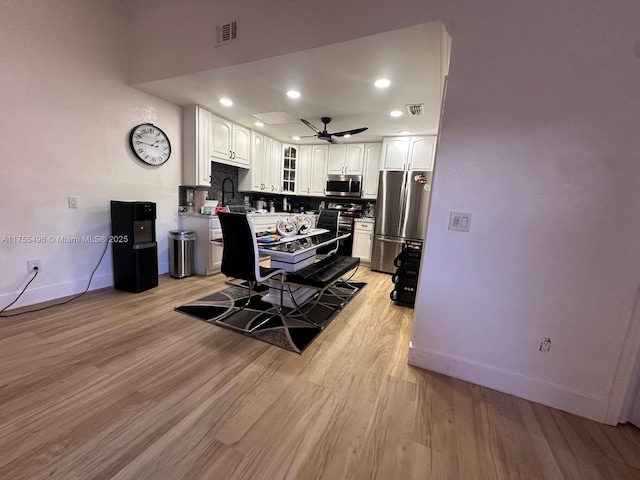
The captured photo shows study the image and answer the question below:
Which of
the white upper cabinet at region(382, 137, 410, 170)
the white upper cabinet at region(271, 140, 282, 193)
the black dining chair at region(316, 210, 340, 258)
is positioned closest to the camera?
the black dining chair at region(316, 210, 340, 258)

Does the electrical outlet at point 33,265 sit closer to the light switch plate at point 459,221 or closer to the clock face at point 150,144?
the clock face at point 150,144

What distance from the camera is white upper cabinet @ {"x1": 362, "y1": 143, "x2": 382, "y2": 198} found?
16.1 feet

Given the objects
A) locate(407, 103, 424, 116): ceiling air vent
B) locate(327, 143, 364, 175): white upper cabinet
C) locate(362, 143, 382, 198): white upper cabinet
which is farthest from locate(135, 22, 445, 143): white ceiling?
locate(327, 143, 364, 175): white upper cabinet

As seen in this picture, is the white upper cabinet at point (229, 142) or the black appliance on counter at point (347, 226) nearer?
the white upper cabinet at point (229, 142)

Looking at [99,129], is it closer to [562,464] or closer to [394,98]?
[394,98]

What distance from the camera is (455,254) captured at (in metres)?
1.69

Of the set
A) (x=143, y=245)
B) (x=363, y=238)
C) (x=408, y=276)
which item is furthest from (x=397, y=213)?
(x=143, y=245)

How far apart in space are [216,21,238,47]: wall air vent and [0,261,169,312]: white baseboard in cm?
287

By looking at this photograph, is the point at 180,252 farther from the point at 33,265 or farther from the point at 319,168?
the point at 319,168

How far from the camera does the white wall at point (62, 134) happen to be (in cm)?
224

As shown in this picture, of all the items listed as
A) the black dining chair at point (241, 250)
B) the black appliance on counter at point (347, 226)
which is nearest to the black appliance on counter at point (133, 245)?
the black dining chair at point (241, 250)

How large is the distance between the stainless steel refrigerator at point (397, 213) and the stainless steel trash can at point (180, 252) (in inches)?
115

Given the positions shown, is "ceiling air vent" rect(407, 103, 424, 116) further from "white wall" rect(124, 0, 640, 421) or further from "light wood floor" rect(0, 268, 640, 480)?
"light wood floor" rect(0, 268, 640, 480)

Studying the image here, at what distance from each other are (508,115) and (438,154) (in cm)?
41
